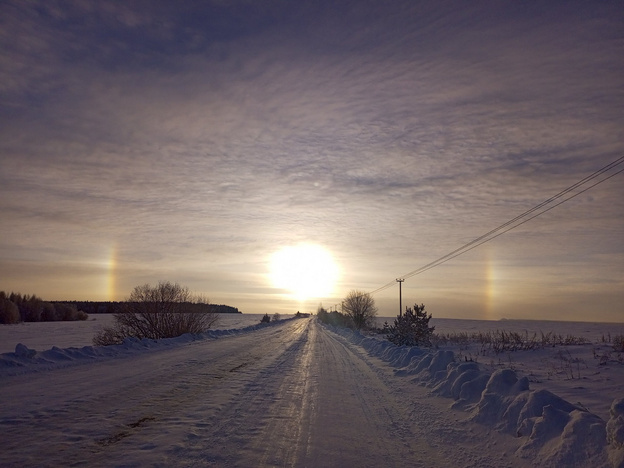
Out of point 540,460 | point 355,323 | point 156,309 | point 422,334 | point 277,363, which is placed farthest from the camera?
point 355,323

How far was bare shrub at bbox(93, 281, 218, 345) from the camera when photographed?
1248 inches

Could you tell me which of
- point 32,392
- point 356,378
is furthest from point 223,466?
point 356,378

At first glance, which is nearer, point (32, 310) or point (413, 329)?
point (413, 329)

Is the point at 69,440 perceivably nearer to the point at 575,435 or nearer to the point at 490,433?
the point at 490,433

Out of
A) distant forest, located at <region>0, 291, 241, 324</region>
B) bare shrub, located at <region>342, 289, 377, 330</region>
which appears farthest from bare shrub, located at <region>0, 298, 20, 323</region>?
bare shrub, located at <region>342, 289, 377, 330</region>

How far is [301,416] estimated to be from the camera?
27.9 ft

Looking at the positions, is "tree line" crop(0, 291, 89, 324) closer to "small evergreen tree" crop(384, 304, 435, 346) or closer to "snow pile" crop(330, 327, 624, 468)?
"small evergreen tree" crop(384, 304, 435, 346)

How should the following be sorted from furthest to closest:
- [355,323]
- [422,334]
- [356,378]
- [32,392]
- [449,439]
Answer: [355,323] → [422,334] → [356,378] → [32,392] → [449,439]

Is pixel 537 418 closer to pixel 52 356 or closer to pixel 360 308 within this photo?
pixel 52 356

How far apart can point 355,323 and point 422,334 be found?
47.5 m

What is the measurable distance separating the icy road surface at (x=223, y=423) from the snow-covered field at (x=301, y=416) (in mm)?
28

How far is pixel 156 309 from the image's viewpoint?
32.8 metres

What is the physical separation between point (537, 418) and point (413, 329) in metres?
22.5

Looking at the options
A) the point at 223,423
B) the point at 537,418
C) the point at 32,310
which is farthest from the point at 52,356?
the point at 32,310
